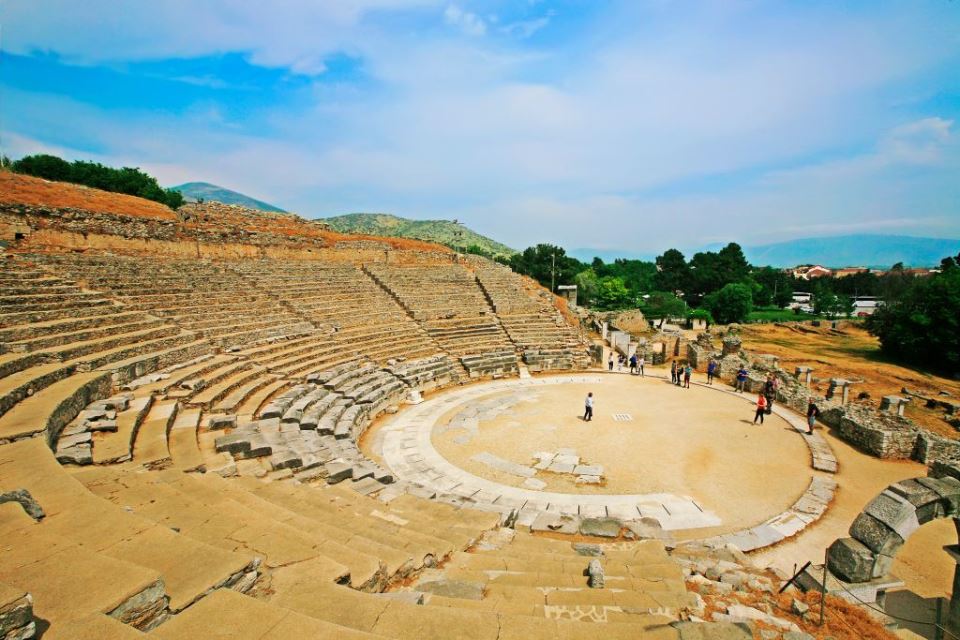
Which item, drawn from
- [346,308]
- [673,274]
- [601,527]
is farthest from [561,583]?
[673,274]

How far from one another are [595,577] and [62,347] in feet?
42.7

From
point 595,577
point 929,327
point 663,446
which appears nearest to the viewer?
point 595,577

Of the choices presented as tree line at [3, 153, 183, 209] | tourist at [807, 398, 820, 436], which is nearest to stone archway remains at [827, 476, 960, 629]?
tourist at [807, 398, 820, 436]

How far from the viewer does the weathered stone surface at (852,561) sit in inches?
249

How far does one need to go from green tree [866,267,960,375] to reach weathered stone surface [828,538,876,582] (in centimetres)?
3338

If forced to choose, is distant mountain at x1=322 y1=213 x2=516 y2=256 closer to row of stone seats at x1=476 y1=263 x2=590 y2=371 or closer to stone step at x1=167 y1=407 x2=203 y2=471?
row of stone seats at x1=476 y1=263 x2=590 y2=371

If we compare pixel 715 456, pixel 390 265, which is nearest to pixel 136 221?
pixel 390 265

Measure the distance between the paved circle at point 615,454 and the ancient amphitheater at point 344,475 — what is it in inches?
3.2

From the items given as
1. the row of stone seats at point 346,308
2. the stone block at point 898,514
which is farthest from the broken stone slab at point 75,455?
the stone block at point 898,514

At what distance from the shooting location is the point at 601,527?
26.7 ft

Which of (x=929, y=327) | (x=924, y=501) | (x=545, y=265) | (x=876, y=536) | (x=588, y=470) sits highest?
(x=545, y=265)

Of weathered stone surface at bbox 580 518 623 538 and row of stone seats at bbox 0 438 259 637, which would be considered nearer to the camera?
row of stone seats at bbox 0 438 259 637

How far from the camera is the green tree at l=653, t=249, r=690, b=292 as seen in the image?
76875 mm

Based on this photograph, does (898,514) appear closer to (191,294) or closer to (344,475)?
(344,475)
